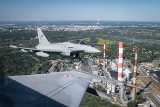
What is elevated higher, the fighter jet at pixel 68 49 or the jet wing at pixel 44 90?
the jet wing at pixel 44 90

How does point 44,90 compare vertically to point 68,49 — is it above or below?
above

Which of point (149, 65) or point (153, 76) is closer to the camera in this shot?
point (153, 76)

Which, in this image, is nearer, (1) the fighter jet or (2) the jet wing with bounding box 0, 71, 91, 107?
(2) the jet wing with bounding box 0, 71, 91, 107

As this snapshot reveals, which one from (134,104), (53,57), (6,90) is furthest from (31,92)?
(53,57)

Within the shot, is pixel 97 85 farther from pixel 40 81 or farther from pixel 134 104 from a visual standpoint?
pixel 40 81

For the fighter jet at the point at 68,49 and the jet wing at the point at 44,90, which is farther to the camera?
the fighter jet at the point at 68,49

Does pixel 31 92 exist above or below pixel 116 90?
above

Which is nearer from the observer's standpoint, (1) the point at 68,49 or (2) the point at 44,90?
(2) the point at 44,90

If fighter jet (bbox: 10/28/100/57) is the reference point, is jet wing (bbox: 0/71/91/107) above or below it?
above
